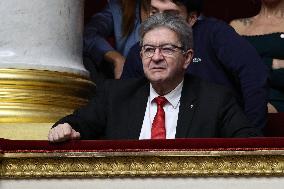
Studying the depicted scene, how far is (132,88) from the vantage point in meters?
2.86

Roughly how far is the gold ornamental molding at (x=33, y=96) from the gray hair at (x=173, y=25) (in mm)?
492

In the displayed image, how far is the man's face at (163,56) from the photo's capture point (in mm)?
2756

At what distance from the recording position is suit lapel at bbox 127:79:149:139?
274cm

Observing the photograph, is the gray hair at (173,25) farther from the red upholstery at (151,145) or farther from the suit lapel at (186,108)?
the red upholstery at (151,145)

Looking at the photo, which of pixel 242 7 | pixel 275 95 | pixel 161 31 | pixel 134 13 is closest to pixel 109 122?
pixel 161 31

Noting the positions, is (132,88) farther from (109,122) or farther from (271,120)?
(271,120)

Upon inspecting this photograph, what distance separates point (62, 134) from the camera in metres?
2.54

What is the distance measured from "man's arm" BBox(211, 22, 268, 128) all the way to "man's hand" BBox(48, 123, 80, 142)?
2.26 feet

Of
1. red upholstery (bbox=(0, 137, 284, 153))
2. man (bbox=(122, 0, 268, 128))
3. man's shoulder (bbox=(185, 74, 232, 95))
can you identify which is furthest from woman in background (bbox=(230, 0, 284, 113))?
red upholstery (bbox=(0, 137, 284, 153))

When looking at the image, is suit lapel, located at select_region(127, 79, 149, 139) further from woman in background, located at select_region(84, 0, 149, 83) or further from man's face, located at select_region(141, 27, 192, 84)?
woman in background, located at select_region(84, 0, 149, 83)

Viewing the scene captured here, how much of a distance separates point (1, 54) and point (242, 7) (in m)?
1.85

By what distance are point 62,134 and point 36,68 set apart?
27.2 inches

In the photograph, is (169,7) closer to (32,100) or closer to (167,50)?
(167,50)

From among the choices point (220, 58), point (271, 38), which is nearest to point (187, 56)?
point (220, 58)
